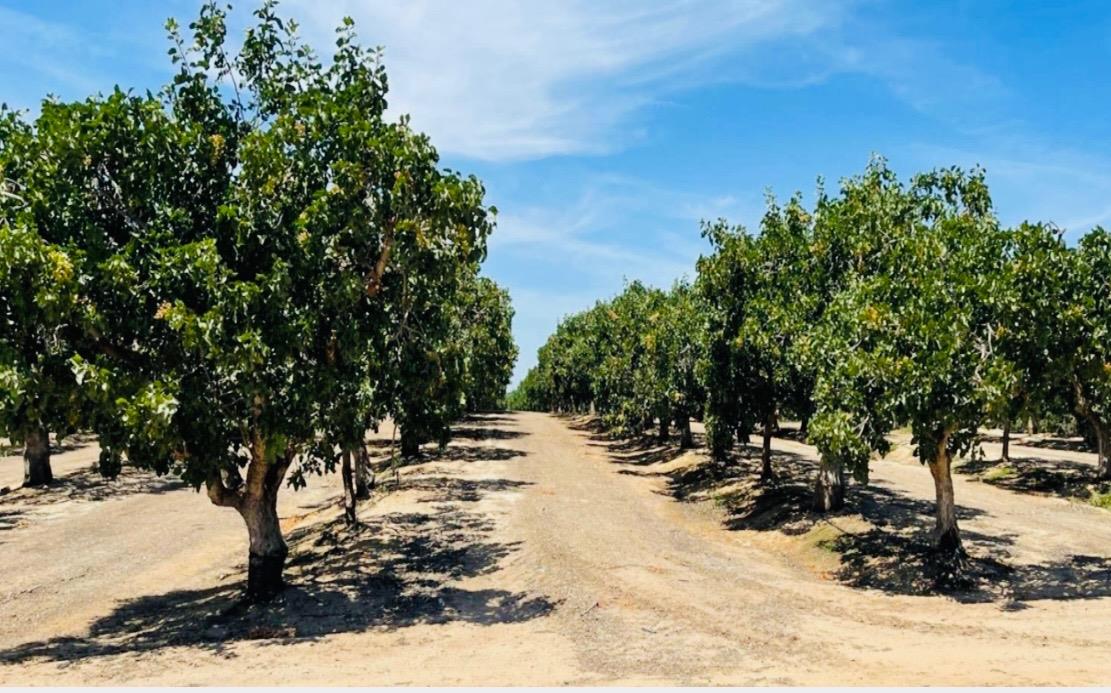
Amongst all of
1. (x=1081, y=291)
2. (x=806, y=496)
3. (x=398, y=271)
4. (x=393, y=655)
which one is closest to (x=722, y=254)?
(x=806, y=496)

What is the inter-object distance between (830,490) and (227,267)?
21.5 meters

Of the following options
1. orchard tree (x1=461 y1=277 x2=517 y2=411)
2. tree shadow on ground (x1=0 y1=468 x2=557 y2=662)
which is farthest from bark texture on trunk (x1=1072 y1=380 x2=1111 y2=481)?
orchard tree (x1=461 y1=277 x2=517 y2=411)

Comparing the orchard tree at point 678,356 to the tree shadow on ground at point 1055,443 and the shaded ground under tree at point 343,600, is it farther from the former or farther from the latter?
the tree shadow on ground at point 1055,443

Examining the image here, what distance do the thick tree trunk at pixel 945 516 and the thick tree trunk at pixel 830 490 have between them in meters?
7.65

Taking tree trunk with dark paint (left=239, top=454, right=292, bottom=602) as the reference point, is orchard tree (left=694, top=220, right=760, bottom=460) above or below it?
above

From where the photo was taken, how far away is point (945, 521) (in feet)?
66.9

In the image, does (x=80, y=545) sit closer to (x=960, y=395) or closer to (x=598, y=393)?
(x=960, y=395)

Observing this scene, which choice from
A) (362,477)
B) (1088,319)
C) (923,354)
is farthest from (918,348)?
(362,477)

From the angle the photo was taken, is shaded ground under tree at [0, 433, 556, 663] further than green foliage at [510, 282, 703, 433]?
No

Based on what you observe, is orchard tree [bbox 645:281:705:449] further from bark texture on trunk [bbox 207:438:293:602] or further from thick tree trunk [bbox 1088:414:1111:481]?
bark texture on trunk [bbox 207:438:293:602]

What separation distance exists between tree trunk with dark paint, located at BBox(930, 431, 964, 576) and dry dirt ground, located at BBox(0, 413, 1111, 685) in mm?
765

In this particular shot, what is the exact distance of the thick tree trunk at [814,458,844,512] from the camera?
1115 inches

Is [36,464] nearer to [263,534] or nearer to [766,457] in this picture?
[263,534]

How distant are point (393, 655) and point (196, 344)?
6.28 meters
